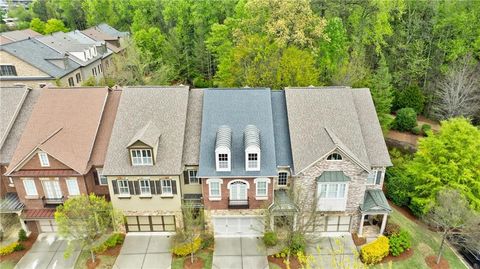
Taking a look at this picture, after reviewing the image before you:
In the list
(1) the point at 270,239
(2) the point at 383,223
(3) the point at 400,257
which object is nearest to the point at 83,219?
(1) the point at 270,239

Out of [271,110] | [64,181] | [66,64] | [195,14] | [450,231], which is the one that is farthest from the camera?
[195,14]

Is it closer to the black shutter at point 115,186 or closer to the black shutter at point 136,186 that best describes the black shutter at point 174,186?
the black shutter at point 136,186

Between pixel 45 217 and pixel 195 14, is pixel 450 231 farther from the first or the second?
pixel 195 14

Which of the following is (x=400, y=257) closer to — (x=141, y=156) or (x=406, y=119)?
(x=141, y=156)

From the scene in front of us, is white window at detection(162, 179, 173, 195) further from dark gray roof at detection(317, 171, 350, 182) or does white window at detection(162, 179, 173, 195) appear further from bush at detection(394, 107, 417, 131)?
bush at detection(394, 107, 417, 131)

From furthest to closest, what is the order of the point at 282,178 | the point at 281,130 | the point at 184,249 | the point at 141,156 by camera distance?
1. the point at 281,130
2. the point at 282,178
3. the point at 141,156
4. the point at 184,249

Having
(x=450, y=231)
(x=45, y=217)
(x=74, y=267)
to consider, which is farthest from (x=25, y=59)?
(x=450, y=231)
